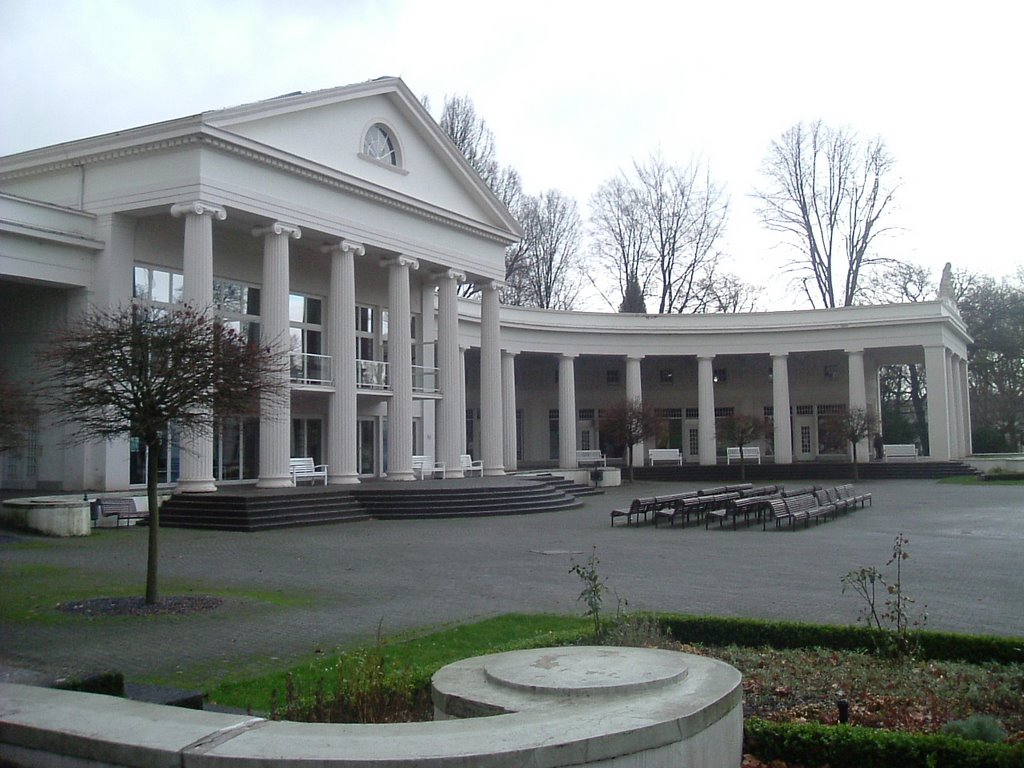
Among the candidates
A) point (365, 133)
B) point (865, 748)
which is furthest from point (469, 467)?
point (865, 748)

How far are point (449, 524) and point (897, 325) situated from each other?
1133 inches

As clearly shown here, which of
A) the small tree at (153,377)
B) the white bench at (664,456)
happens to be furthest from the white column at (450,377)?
the small tree at (153,377)

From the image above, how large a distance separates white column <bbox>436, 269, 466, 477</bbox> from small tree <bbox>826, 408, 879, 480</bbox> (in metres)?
18.3

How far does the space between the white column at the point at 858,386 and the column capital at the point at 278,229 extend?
91.0ft

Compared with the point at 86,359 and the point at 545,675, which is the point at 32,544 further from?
the point at 545,675

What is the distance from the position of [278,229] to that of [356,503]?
7626mm

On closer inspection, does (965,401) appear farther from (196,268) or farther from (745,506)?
(196,268)

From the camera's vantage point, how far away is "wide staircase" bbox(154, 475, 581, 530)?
20.7 metres

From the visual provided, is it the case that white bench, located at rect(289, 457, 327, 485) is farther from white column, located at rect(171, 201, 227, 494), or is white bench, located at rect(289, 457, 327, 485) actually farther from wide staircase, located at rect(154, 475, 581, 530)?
white column, located at rect(171, 201, 227, 494)

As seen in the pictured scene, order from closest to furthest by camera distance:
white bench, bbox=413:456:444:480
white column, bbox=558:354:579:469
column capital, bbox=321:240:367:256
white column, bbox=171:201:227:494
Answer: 1. white column, bbox=171:201:227:494
2. column capital, bbox=321:240:367:256
3. white bench, bbox=413:456:444:480
4. white column, bbox=558:354:579:469

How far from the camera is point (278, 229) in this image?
81.5ft

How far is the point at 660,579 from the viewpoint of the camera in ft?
Result: 42.2

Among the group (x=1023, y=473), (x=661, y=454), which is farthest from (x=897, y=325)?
(x=661, y=454)

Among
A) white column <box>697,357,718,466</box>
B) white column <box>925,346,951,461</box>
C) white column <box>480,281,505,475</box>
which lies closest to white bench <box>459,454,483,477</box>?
white column <box>480,281,505,475</box>
